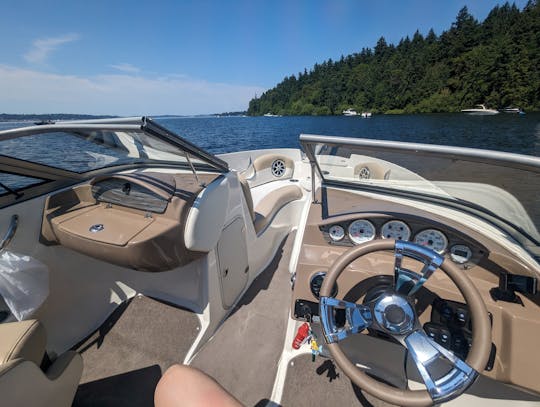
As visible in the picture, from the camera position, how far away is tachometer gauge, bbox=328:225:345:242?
1644 mm

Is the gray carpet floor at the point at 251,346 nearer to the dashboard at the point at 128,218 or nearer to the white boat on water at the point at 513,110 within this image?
the dashboard at the point at 128,218

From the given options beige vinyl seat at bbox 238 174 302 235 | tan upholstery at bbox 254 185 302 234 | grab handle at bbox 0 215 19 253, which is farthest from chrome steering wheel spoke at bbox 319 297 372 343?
grab handle at bbox 0 215 19 253

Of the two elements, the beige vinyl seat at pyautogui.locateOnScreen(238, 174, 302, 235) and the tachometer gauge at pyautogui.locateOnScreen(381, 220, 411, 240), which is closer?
the tachometer gauge at pyautogui.locateOnScreen(381, 220, 411, 240)

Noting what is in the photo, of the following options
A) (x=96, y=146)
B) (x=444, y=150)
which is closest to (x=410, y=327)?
(x=444, y=150)

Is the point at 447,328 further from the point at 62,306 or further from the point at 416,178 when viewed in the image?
the point at 62,306

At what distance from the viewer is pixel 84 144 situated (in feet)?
5.94

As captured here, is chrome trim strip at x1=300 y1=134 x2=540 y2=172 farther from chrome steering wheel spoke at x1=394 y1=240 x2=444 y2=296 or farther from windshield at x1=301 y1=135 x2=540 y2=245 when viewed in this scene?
chrome steering wheel spoke at x1=394 y1=240 x2=444 y2=296

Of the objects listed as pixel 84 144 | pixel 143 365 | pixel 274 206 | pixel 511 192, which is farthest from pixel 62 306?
pixel 511 192

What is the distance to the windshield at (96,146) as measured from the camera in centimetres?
137

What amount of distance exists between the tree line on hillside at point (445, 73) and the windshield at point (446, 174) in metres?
50.6

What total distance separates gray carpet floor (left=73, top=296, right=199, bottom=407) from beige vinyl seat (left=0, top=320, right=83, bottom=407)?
0.50 m

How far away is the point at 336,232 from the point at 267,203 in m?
1.51

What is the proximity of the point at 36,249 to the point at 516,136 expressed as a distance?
1069 inches

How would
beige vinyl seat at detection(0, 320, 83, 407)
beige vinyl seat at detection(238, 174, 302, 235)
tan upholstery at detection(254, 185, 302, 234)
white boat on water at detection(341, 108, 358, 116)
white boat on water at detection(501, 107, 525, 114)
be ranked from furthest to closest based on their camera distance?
1. white boat on water at detection(341, 108, 358, 116)
2. white boat on water at detection(501, 107, 525, 114)
3. tan upholstery at detection(254, 185, 302, 234)
4. beige vinyl seat at detection(238, 174, 302, 235)
5. beige vinyl seat at detection(0, 320, 83, 407)
